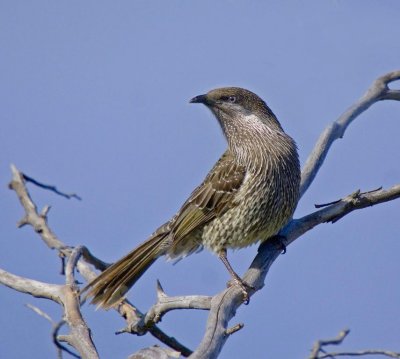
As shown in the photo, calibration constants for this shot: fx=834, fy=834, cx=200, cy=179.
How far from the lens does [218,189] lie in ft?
17.9

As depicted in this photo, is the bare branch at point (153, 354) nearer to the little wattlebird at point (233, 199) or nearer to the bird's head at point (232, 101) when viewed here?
the little wattlebird at point (233, 199)

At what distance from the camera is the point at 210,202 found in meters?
5.47

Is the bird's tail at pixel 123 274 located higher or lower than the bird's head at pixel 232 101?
lower

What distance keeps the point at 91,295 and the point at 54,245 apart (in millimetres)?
400

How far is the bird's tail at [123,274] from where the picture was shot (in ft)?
17.0

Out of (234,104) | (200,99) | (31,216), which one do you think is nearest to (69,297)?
(31,216)

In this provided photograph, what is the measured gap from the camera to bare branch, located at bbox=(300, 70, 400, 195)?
5551mm

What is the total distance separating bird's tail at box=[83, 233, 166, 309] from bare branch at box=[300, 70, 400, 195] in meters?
1.06

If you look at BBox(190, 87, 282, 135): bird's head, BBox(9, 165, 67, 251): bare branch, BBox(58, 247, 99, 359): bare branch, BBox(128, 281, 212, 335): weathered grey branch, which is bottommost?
BBox(58, 247, 99, 359): bare branch

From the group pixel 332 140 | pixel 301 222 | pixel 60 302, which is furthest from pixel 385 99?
pixel 60 302

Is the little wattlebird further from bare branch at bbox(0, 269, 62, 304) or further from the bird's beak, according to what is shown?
bare branch at bbox(0, 269, 62, 304)

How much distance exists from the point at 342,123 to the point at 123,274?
70.5 inches

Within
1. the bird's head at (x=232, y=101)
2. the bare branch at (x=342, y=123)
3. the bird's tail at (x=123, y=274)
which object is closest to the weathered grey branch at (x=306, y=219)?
the bare branch at (x=342, y=123)

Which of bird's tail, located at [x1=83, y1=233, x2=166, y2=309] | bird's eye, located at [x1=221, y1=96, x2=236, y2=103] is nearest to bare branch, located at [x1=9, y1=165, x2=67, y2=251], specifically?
bird's tail, located at [x1=83, y1=233, x2=166, y2=309]
